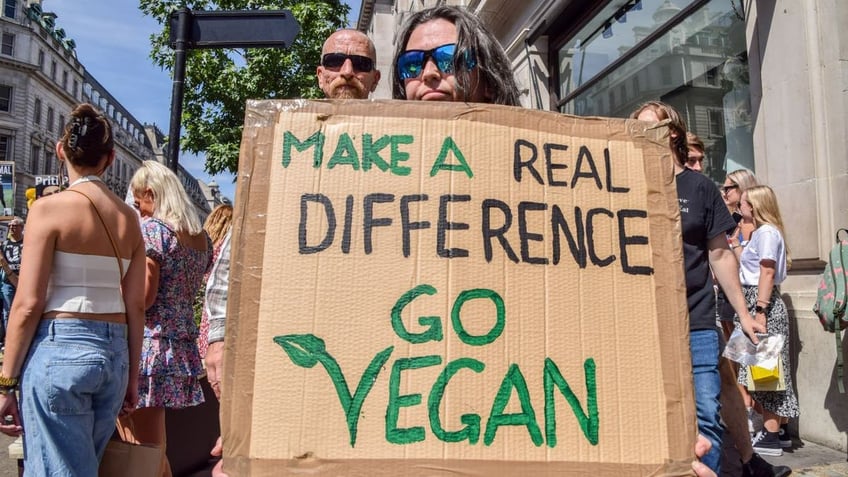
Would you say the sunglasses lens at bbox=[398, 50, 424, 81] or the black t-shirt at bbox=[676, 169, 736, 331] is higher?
the sunglasses lens at bbox=[398, 50, 424, 81]

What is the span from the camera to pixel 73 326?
239 cm

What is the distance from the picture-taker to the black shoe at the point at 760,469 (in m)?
3.51

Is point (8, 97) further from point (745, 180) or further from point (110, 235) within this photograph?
point (745, 180)

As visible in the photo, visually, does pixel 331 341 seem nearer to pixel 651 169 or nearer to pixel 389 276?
pixel 389 276

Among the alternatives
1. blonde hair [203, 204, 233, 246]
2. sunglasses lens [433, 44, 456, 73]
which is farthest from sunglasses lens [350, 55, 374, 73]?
blonde hair [203, 204, 233, 246]

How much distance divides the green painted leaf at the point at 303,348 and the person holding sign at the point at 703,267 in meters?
1.99

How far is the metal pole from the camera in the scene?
3.76m

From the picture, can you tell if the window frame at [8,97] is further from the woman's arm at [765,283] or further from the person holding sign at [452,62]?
the person holding sign at [452,62]

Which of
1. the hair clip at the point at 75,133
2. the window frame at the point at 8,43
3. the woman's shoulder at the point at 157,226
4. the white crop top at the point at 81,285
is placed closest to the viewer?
the white crop top at the point at 81,285

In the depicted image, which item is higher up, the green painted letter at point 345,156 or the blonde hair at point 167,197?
the blonde hair at point 167,197

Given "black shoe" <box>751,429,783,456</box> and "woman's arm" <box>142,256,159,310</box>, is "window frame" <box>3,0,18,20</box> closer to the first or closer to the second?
"woman's arm" <box>142,256,159,310</box>

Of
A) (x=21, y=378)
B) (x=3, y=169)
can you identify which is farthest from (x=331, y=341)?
(x=3, y=169)

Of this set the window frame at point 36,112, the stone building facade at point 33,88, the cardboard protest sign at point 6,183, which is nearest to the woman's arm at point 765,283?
the cardboard protest sign at point 6,183

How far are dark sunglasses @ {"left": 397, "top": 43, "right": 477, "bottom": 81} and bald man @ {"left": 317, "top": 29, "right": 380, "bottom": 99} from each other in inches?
18.4
